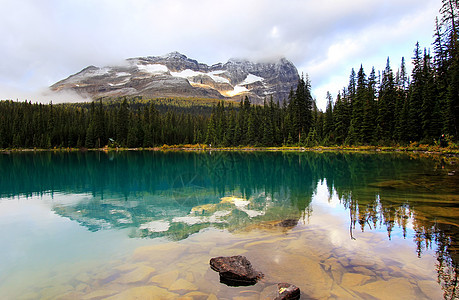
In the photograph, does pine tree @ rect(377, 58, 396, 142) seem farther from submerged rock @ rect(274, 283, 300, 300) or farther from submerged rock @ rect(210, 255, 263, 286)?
submerged rock @ rect(274, 283, 300, 300)

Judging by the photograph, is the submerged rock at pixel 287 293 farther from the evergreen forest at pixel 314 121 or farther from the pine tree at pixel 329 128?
the pine tree at pixel 329 128

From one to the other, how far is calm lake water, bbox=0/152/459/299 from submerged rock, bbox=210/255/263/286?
0.24 m

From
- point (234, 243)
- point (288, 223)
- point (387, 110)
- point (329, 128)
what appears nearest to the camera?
point (234, 243)

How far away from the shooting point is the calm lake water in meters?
6.39

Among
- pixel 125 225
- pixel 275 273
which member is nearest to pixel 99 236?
pixel 125 225

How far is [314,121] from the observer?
269 feet

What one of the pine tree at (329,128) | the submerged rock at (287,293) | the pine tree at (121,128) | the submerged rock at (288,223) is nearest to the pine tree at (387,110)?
the pine tree at (329,128)

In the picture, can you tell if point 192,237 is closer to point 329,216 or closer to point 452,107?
point 329,216

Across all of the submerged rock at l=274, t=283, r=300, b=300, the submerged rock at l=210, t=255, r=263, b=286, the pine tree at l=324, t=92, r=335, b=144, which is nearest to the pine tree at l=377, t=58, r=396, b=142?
the pine tree at l=324, t=92, r=335, b=144

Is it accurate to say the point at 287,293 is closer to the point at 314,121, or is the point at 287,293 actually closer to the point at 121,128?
the point at 314,121

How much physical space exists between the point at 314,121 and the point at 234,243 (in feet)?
257

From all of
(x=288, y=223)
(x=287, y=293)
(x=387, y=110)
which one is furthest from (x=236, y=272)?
(x=387, y=110)

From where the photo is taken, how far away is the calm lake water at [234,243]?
6387mm

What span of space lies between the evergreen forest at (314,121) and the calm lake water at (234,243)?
34.4 meters
